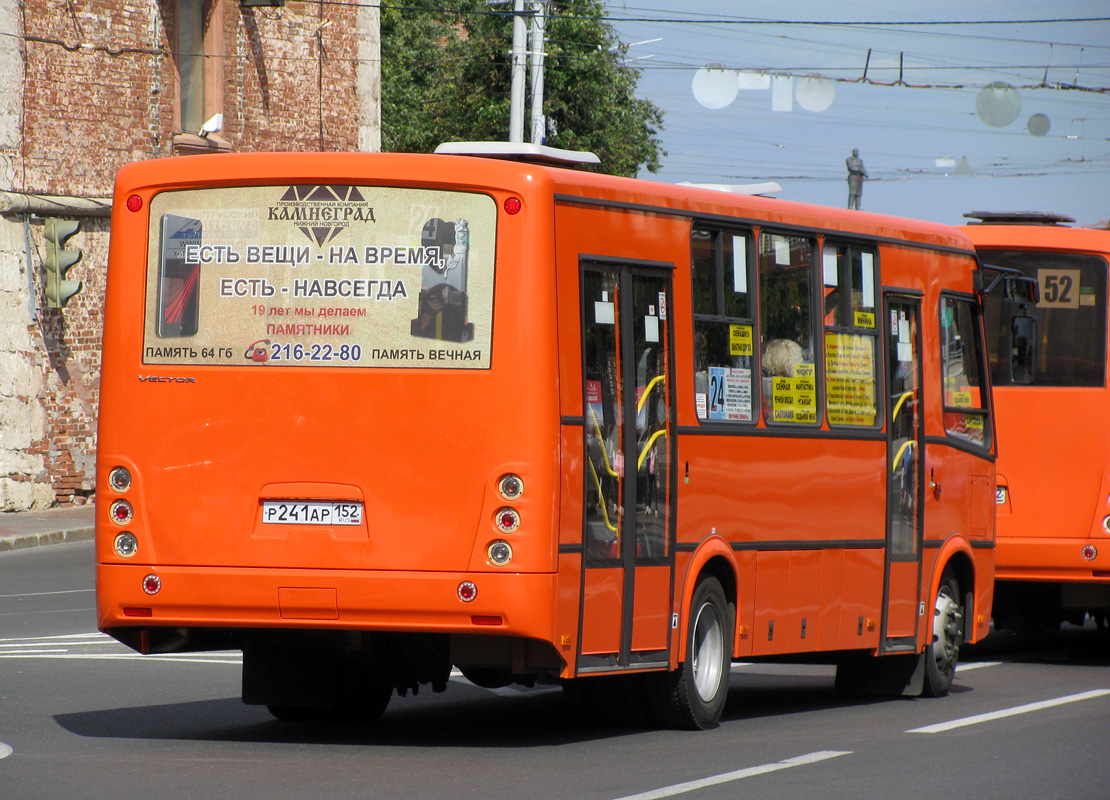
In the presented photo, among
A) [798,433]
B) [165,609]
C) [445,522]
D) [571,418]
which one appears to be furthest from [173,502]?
[798,433]

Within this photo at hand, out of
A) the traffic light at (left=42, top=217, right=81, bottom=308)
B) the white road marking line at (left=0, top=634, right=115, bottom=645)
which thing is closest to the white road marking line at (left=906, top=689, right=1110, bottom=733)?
the white road marking line at (left=0, top=634, right=115, bottom=645)

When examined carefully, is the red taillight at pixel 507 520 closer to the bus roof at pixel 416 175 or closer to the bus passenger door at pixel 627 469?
the bus passenger door at pixel 627 469

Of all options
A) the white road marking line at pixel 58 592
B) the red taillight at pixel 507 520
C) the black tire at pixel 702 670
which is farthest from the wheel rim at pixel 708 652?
the white road marking line at pixel 58 592

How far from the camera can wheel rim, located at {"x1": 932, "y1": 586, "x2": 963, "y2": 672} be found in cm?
1232

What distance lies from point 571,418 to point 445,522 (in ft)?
2.51

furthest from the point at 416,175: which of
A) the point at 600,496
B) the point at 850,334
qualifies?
the point at 850,334

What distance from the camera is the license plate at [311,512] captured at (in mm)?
8834

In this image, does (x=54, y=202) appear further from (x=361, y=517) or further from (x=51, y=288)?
(x=361, y=517)

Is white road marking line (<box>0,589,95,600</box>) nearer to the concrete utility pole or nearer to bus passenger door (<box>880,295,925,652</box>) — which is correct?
bus passenger door (<box>880,295,925,652</box>)

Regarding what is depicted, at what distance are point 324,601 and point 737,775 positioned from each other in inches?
80.9

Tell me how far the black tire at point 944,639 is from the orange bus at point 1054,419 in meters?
1.98

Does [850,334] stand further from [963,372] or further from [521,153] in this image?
[521,153]

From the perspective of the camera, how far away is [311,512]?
8883mm

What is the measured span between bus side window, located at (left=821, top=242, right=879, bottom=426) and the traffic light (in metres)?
17.3
